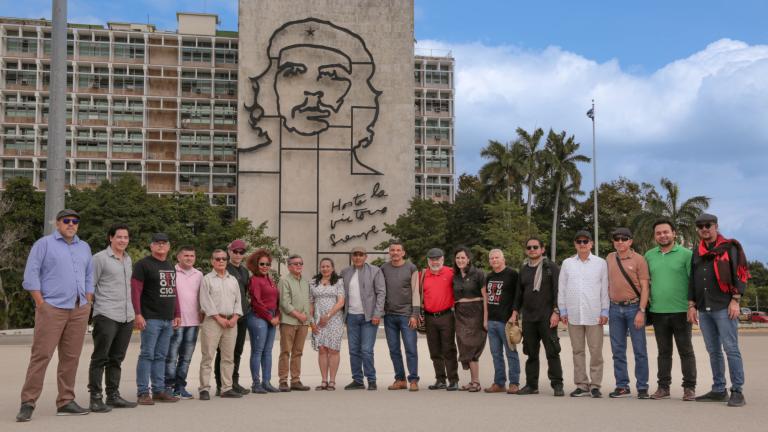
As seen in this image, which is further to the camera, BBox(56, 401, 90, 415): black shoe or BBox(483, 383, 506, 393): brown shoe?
BBox(483, 383, 506, 393): brown shoe

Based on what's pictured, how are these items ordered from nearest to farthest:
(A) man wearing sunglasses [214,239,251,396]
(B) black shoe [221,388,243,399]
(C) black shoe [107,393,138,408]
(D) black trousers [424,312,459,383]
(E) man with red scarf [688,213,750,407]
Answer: (C) black shoe [107,393,138,408]
(E) man with red scarf [688,213,750,407]
(B) black shoe [221,388,243,399]
(A) man wearing sunglasses [214,239,251,396]
(D) black trousers [424,312,459,383]

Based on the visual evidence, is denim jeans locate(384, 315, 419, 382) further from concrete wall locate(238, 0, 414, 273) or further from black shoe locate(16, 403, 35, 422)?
concrete wall locate(238, 0, 414, 273)

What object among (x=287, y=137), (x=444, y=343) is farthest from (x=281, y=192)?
(x=444, y=343)

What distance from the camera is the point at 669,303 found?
32.0 ft

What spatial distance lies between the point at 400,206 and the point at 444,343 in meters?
50.9

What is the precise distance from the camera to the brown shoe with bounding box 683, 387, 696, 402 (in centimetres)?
936

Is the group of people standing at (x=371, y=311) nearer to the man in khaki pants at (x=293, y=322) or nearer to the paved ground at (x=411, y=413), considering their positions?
the man in khaki pants at (x=293, y=322)

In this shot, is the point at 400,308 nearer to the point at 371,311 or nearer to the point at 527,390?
the point at 371,311

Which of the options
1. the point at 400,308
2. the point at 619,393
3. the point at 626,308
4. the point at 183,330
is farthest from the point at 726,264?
the point at 183,330

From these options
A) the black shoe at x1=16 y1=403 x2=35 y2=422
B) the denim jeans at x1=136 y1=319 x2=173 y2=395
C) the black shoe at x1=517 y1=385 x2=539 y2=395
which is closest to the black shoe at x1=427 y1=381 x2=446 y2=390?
the black shoe at x1=517 y1=385 x2=539 y2=395

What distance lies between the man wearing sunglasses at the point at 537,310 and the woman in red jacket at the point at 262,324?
3241mm

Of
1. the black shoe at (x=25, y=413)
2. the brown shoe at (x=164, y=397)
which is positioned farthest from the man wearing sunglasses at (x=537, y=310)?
the black shoe at (x=25, y=413)

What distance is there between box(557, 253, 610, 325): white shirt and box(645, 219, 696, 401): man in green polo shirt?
607 millimetres

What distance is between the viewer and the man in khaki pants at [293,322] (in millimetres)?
11125
